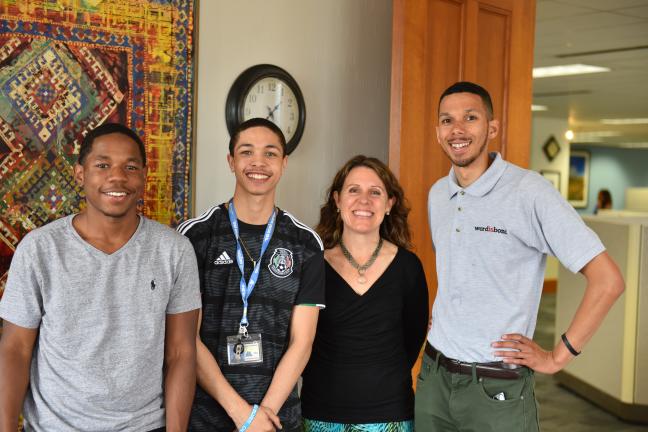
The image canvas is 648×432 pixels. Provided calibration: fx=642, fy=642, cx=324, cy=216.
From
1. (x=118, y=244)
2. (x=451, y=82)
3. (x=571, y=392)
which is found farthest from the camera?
(x=571, y=392)

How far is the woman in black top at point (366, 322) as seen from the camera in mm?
2148

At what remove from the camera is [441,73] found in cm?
314

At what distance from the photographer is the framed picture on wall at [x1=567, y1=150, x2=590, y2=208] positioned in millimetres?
15930

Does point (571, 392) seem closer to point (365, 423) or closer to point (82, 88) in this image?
point (365, 423)

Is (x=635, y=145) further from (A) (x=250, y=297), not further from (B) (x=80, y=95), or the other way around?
(A) (x=250, y=297)

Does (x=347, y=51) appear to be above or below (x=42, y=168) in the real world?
above

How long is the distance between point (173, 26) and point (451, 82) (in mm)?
1358

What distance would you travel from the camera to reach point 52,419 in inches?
68.2

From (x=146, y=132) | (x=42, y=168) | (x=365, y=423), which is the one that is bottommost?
(x=365, y=423)

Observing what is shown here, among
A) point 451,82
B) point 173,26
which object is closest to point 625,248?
point 451,82

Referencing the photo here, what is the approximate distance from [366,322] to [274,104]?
1.25 metres

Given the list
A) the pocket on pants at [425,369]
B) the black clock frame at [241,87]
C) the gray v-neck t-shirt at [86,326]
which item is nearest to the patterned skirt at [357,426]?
the pocket on pants at [425,369]

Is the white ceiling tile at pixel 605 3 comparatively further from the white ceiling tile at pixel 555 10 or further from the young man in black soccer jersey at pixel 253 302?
the young man in black soccer jersey at pixel 253 302

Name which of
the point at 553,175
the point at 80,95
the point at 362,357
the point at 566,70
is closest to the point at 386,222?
the point at 362,357
